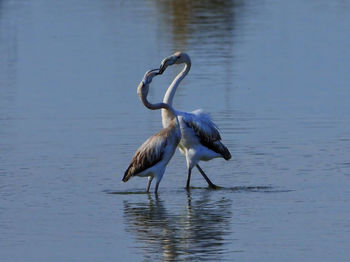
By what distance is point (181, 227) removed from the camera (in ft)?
37.9

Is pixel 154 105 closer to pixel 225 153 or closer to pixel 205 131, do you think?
pixel 205 131

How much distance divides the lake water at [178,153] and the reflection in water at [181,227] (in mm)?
20

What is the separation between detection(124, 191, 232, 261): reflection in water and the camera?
1044 centimetres

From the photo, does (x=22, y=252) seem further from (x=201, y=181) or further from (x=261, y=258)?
(x=201, y=181)

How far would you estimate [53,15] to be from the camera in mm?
30797

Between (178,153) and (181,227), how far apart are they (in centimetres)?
445

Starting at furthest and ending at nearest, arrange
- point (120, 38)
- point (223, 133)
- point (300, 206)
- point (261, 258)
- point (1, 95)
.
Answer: point (120, 38), point (1, 95), point (223, 133), point (300, 206), point (261, 258)

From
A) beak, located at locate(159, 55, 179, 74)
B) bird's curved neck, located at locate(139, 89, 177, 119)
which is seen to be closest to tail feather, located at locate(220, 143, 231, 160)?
bird's curved neck, located at locate(139, 89, 177, 119)

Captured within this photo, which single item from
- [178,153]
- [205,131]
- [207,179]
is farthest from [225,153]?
[178,153]

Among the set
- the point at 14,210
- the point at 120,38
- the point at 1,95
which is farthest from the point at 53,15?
the point at 14,210

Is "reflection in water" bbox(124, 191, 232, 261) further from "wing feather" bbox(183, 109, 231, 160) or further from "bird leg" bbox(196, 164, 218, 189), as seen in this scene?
"wing feather" bbox(183, 109, 231, 160)

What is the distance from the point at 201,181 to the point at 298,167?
1.10 metres

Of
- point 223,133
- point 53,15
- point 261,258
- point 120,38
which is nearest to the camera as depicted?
point 261,258

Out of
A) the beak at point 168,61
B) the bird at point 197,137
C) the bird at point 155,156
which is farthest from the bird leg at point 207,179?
the beak at point 168,61
